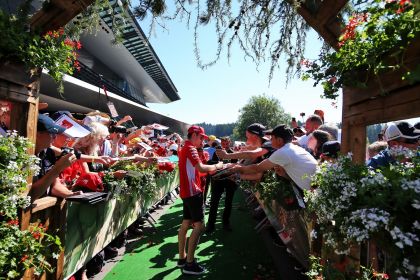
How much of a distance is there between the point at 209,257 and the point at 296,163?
8.94 feet

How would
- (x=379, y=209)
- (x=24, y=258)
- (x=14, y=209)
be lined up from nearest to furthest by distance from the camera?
(x=379, y=209) → (x=14, y=209) → (x=24, y=258)

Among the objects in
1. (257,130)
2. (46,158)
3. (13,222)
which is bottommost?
(13,222)

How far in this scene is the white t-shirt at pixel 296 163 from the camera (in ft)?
12.6

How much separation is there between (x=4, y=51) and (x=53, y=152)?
160 centimetres

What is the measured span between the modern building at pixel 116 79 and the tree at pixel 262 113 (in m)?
19.6

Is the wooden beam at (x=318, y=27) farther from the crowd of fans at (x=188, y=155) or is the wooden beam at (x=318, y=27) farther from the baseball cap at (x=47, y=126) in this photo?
the baseball cap at (x=47, y=126)

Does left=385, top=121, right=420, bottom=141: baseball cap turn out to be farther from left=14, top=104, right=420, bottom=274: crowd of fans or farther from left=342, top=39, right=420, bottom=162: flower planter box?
left=342, top=39, right=420, bottom=162: flower planter box

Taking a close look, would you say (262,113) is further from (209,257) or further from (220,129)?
(220,129)

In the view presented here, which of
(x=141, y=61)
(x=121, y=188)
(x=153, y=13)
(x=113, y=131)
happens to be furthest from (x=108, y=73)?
(x=153, y=13)

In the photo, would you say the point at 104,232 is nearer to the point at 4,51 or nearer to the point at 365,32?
the point at 4,51

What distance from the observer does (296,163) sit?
390 cm

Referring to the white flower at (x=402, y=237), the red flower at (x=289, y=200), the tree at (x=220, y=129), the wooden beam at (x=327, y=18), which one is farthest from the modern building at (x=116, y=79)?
the tree at (x=220, y=129)

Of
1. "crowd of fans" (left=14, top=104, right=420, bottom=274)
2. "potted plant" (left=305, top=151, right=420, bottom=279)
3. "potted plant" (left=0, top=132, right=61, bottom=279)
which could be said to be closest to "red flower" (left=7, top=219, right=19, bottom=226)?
"potted plant" (left=0, top=132, right=61, bottom=279)

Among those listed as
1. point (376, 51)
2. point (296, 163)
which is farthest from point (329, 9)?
point (296, 163)
